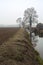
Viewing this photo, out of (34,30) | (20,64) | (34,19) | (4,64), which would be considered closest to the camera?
(4,64)

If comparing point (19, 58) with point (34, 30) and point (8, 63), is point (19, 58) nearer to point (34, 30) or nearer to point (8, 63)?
point (8, 63)

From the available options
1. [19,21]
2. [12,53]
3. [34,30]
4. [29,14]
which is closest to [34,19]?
[29,14]

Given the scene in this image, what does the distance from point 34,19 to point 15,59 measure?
261 ft

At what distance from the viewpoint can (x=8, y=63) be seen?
8.20 metres

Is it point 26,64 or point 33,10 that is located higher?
point 33,10

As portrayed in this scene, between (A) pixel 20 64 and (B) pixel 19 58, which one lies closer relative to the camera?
(A) pixel 20 64

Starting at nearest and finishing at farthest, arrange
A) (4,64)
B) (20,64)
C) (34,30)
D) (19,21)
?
1. (4,64)
2. (20,64)
3. (34,30)
4. (19,21)

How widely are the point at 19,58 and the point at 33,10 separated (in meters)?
82.3

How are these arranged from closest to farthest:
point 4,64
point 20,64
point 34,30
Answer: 1. point 4,64
2. point 20,64
3. point 34,30

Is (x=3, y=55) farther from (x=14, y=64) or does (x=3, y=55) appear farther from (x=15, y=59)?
(x=14, y=64)

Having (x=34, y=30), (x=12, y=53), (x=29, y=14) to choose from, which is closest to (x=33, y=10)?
(x=29, y=14)

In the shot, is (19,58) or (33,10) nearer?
(19,58)

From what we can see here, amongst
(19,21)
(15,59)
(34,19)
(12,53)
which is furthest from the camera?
(19,21)

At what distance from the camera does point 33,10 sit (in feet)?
298
